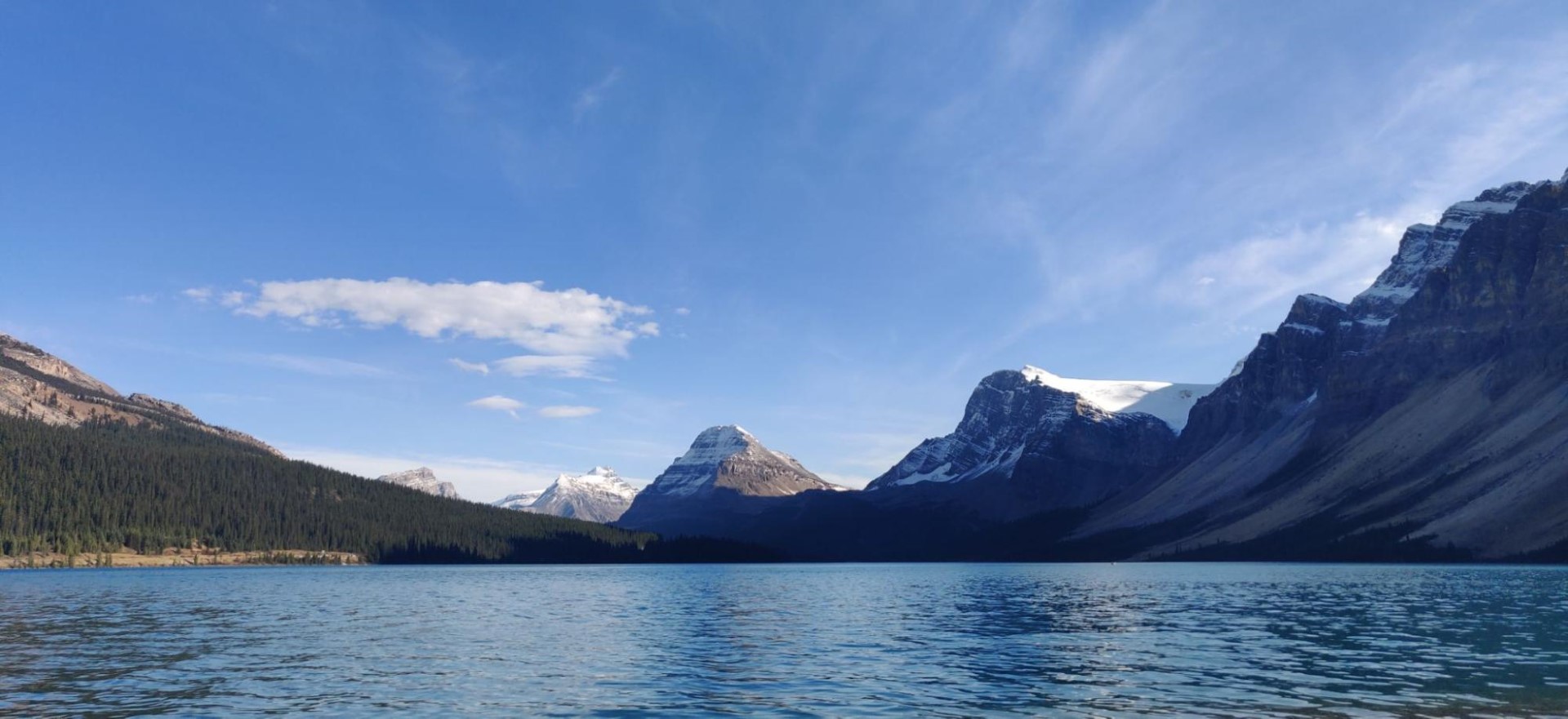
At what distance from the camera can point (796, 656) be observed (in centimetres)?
5544

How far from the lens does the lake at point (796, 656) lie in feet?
129

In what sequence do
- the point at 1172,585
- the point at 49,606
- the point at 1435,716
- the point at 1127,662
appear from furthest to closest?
the point at 1172,585 → the point at 49,606 → the point at 1127,662 → the point at 1435,716

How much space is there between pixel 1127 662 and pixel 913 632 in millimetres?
20521

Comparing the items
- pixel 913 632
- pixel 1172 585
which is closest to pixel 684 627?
pixel 913 632

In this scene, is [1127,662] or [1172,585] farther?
[1172,585]

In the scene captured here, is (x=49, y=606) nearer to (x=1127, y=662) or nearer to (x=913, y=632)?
(x=913, y=632)

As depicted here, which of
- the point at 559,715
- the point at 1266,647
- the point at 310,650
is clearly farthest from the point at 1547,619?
the point at 310,650

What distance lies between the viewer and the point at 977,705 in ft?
126

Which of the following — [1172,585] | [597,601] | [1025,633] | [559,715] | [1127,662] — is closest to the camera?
[559,715]

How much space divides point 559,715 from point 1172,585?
12280 centimetres

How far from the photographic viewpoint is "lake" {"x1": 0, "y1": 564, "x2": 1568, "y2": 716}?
39.2 metres

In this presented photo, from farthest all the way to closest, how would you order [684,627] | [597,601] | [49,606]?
[597,601], [49,606], [684,627]

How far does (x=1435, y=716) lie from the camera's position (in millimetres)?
34406

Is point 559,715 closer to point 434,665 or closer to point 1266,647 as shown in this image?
point 434,665
